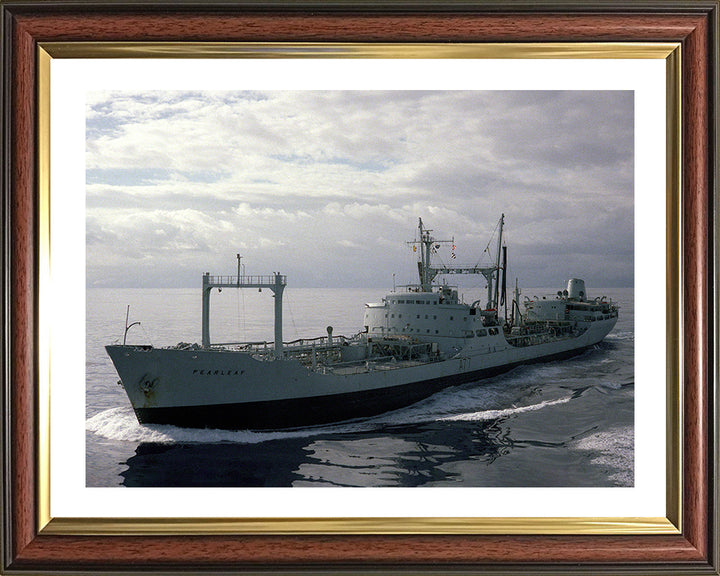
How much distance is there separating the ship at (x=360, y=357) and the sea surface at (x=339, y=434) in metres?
0.20

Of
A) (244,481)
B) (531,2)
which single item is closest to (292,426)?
(244,481)

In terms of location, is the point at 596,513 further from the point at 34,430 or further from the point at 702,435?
the point at 34,430

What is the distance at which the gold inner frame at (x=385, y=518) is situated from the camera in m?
2.62

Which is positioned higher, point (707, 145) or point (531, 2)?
point (531, 2)

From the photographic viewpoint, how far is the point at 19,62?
2.67 metres

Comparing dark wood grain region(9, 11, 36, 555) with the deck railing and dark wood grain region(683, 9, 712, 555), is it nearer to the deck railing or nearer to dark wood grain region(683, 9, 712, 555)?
the deck railing

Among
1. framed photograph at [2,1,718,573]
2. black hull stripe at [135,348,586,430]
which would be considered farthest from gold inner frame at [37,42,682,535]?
black hull stripe at [135,348,586,430]

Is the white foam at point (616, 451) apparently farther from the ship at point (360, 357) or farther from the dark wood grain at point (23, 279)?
the dark wood grain at point (23, 279)

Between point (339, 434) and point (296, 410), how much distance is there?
50.8 inches

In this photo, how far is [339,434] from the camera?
19.4 feet

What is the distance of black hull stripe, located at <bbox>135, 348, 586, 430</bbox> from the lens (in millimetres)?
6004

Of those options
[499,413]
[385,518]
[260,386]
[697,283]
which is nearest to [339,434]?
[260,386]

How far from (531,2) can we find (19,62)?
8.99 feet

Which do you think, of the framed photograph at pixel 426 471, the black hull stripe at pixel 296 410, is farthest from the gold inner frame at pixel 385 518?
the black hull stripe at pixel 296 410
